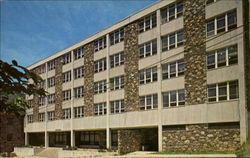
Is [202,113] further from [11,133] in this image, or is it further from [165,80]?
[11,133]

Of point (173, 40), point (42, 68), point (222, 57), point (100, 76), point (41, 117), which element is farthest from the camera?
point (42, 68)

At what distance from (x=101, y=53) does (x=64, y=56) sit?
10492mm

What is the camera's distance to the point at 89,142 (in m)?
42.5

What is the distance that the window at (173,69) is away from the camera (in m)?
27.6

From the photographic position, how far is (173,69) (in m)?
28.4

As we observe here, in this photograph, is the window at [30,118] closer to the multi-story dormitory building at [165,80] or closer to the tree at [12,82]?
the multi-story dormitory building at [165,80]

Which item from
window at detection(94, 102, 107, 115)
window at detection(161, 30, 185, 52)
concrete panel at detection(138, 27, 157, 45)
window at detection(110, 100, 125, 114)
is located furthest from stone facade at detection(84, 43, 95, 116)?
window at detection(161, 30, 185, 52)

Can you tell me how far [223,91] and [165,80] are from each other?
6360 millimetres

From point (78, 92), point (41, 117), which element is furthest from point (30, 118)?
point (78, 92)

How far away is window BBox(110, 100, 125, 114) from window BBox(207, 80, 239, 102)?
11876 mm

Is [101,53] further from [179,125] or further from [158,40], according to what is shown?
[179,125]

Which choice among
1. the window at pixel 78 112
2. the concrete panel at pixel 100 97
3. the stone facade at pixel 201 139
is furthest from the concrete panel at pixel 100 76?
the stone facade at pixel 201 139

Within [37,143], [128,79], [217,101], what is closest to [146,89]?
[128,79]

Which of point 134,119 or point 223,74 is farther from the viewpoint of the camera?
point 134,119
